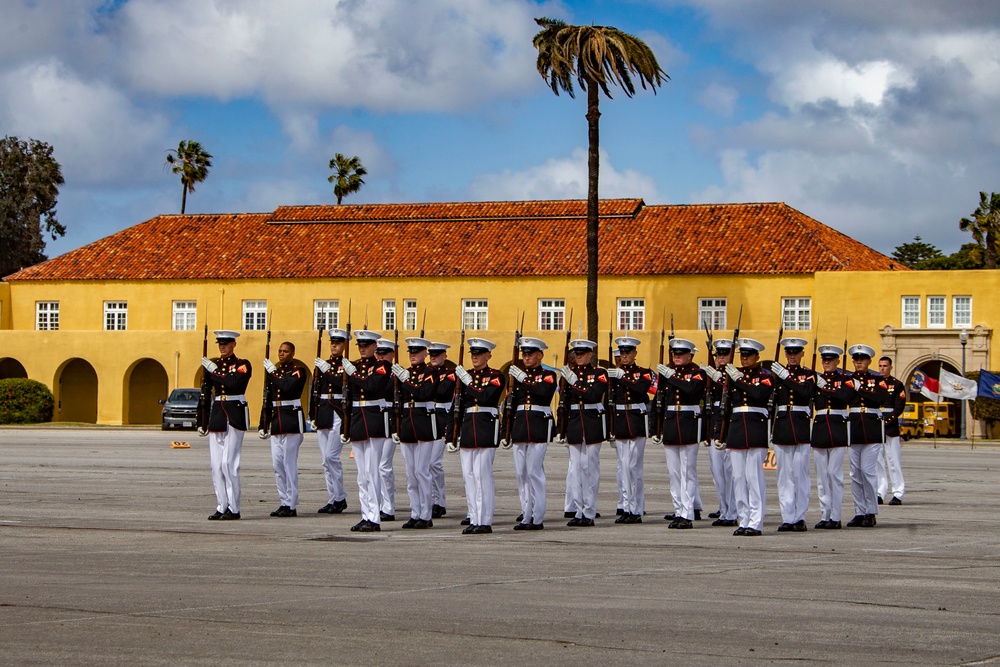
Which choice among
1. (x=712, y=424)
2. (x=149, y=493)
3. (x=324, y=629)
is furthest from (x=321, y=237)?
(x=324, y=629)

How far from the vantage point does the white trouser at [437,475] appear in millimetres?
16203

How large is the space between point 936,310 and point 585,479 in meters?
35.7

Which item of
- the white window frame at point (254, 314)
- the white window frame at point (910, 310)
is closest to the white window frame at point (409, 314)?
the white window frame at point (254, 314)

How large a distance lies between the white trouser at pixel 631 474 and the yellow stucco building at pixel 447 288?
32.9 meters

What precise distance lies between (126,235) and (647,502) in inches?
1846

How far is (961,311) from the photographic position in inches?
1918

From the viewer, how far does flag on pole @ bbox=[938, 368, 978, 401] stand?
4278cm

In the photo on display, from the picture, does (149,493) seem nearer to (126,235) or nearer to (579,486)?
(579,486)

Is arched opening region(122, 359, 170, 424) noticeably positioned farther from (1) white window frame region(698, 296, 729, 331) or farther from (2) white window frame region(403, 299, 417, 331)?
(1) white window frame region(698, 296, 729, 331)

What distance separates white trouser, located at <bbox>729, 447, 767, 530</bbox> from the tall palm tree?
56.1 metres

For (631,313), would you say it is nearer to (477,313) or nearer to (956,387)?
(477,313)

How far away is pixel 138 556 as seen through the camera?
12258mm

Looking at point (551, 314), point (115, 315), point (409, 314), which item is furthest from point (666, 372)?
point (115, 315)

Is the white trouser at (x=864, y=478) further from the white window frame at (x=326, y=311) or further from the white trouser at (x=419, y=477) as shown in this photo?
the white window frame at (x=326, y=311)
